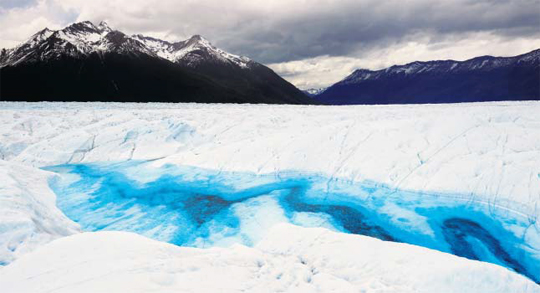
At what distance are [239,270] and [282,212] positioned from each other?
4863 millimetres

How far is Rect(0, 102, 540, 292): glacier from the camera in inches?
222

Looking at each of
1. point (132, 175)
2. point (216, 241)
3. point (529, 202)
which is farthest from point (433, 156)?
point (132, 175)

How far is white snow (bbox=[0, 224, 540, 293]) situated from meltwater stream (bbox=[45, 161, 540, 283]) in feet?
8.72

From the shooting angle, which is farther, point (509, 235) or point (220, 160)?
point (220, 160)

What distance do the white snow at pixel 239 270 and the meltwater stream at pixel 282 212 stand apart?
2657mm

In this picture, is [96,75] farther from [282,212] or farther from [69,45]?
[282,212]

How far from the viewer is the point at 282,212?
9516mm

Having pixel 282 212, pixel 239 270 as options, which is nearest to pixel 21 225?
pixel 239 270

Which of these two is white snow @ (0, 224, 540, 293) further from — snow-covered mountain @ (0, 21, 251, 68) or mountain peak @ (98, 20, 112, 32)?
mountain peak @ (98, 20, 112, 32)

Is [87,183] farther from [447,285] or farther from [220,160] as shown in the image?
[447,285]

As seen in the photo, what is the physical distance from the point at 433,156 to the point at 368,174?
7.60 feet

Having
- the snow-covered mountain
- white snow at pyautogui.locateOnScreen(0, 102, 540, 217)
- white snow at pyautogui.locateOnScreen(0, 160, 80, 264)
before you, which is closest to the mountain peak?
the snow-covered mountain

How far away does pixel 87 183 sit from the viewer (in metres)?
12.8

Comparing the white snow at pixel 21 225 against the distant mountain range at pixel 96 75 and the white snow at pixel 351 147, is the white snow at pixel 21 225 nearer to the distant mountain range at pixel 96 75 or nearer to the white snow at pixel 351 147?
the white snow at pixel 351 147
